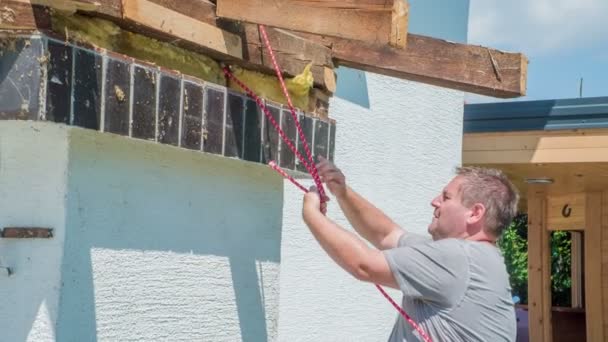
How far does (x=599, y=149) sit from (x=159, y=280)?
5.61 m

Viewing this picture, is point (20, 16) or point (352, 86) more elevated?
point (352, 86)

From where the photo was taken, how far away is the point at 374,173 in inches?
272

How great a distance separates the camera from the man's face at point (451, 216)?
132 inches

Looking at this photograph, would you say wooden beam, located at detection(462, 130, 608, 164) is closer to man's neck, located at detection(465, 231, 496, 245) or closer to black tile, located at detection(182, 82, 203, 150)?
man's neck, located at detection(465, 231, 496, 245)

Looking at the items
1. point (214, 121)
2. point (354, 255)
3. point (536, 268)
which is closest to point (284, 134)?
point (214, 121)

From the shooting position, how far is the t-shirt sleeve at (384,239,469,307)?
3.11 metres

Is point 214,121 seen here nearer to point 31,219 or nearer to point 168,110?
point 168,110

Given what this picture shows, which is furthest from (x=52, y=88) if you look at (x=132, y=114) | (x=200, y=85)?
(x=200, y=85)

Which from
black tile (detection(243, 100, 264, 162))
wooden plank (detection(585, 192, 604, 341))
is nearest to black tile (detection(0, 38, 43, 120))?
black tile (detection(243, 100, 264, 162))

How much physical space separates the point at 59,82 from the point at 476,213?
1.48m

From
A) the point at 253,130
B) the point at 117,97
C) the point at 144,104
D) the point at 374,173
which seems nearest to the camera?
the point at 117,97

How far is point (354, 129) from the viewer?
6629 mm

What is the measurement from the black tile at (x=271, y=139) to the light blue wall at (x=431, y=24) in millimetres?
2841

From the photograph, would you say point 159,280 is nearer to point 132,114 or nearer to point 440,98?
point 132,114
